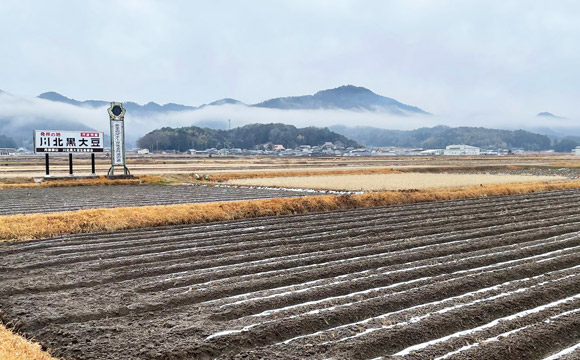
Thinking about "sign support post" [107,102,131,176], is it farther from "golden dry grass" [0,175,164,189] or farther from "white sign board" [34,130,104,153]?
"golden dry grass" [0,175,164,189]

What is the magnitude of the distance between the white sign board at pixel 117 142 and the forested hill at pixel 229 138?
A: 440 ft

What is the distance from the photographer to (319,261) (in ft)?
28.2

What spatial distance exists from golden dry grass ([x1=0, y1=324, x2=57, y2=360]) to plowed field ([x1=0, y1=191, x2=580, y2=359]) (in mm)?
220

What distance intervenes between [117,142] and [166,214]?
19.6 m

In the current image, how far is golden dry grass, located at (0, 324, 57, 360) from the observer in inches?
175

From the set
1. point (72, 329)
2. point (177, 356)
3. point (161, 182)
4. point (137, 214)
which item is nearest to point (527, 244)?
point (177, 356)

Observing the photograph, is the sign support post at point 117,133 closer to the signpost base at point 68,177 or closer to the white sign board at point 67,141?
the white sign board at point 67,141

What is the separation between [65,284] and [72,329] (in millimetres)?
2055

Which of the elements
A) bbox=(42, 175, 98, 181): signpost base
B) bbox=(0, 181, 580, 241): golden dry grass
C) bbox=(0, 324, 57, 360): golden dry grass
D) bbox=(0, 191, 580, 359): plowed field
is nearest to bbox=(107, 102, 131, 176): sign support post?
bbox=(42, 175, 98, 181): signpost base

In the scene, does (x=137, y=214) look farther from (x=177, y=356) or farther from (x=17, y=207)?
(x=177, y=356)

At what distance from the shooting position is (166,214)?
534 inches

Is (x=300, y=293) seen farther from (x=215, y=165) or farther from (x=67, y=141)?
(x=215, y=165)

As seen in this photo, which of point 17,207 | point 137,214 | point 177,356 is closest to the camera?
point 177,356

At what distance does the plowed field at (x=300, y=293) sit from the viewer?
16.6 feet
